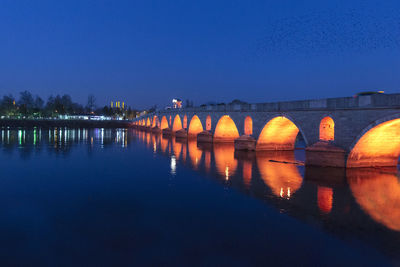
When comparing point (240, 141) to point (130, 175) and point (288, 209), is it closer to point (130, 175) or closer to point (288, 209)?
point (130, 175)

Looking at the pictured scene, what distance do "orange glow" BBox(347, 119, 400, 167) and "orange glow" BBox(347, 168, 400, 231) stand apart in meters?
0.82

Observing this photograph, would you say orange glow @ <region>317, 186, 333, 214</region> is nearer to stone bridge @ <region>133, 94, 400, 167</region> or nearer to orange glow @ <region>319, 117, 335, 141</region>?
stone bridge @ <region>133, 94, 400, 167</region>

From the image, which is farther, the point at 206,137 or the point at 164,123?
the point at 164,123

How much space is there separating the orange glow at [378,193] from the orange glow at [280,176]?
2932mm

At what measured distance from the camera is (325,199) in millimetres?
13781

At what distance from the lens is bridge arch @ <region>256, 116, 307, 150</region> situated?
94.9 ft

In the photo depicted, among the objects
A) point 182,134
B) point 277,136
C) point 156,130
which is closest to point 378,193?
point 277,136

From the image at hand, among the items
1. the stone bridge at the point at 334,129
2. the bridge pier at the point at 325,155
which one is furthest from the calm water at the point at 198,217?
the stone bridge at the point at 334,129

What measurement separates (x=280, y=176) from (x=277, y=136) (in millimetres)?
12814

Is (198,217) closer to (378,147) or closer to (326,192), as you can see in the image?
(326,192)

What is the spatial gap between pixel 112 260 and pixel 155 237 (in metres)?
1.73

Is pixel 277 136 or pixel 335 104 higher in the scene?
pixel 335 104

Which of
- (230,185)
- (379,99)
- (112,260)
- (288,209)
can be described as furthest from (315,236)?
(379,99)

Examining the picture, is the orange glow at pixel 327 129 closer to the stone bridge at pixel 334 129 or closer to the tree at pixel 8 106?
the stone bridge at pixel 334 129
